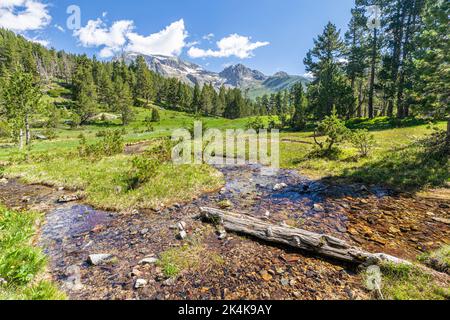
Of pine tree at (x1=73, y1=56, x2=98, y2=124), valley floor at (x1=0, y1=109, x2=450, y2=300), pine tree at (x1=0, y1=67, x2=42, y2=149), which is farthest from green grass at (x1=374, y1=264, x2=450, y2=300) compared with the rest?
pine tree at (x1=73, y1=56, x2=98, y2=124)

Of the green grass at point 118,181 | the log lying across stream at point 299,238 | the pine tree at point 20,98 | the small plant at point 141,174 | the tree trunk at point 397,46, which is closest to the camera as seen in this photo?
the log lying across stream at point 299,238

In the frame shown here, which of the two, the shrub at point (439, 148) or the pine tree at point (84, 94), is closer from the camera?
the shrub at point (439, 148)

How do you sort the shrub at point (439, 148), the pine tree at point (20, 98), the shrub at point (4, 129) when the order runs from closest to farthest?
the shrub at point (439, 148)
the pine tree at point (20, 98)
the shrub at point (4, 129)

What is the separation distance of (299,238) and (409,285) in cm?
263

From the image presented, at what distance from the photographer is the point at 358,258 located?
5.73m

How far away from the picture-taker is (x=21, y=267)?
217 inches

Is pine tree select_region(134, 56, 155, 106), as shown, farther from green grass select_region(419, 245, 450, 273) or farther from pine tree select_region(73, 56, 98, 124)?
green grass select_region(419, 245, 450, 273)

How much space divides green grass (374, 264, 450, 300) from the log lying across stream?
0.75 ft

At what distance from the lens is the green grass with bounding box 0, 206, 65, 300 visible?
4686 mm

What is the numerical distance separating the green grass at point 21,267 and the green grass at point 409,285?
290 inches

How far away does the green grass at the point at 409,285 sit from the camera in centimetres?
457

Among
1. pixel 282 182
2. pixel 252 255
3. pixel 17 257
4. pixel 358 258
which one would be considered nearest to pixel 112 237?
pixel 17 257

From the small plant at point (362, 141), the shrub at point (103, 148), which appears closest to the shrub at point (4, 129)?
the shrub at point (103, 148)

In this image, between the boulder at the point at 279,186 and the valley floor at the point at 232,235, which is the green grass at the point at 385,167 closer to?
the valley floor at the point at 232,235
